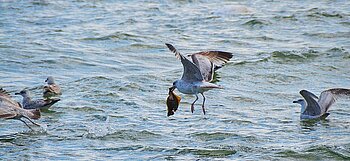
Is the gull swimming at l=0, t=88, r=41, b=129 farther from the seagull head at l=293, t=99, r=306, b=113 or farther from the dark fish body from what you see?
the seagull head at l=293, t=99, r=306, b=113

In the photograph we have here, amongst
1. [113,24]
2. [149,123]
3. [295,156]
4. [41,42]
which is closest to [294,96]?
[149,123]

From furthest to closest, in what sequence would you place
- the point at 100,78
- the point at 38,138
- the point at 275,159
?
the point at 100,78 < the point at 38,138 < the point at 275,159

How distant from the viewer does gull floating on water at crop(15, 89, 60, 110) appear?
11430 millimetres

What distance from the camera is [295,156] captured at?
355 inches

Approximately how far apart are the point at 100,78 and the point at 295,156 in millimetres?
5338

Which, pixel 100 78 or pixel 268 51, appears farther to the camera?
pixel 268 51

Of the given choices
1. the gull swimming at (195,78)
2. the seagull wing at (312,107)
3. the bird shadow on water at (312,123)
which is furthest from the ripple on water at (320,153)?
the seagull wing at (312,107)

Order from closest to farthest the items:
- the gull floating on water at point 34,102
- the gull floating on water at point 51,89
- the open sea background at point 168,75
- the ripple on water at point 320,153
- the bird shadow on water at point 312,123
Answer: the ripple on water at point 320,153 < the open sea background at point 168,75 < the bird shadow on water at point 312,123 < the gull floating on water at point 34,102 < the gull floating on water at point 51,89

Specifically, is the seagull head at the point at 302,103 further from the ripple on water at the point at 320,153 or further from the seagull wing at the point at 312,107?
the ripple on water at the point at 320,153

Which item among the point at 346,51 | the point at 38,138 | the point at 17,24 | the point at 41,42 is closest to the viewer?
the point at 38,138

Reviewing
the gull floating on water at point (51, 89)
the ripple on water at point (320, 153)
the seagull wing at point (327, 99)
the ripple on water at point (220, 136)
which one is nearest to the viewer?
the ripple on water at point (320, 153)

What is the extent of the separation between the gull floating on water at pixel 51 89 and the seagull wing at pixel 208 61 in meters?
2.60

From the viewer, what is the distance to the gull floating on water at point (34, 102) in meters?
11.4

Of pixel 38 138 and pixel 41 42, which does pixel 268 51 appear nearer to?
pixel 41 42
